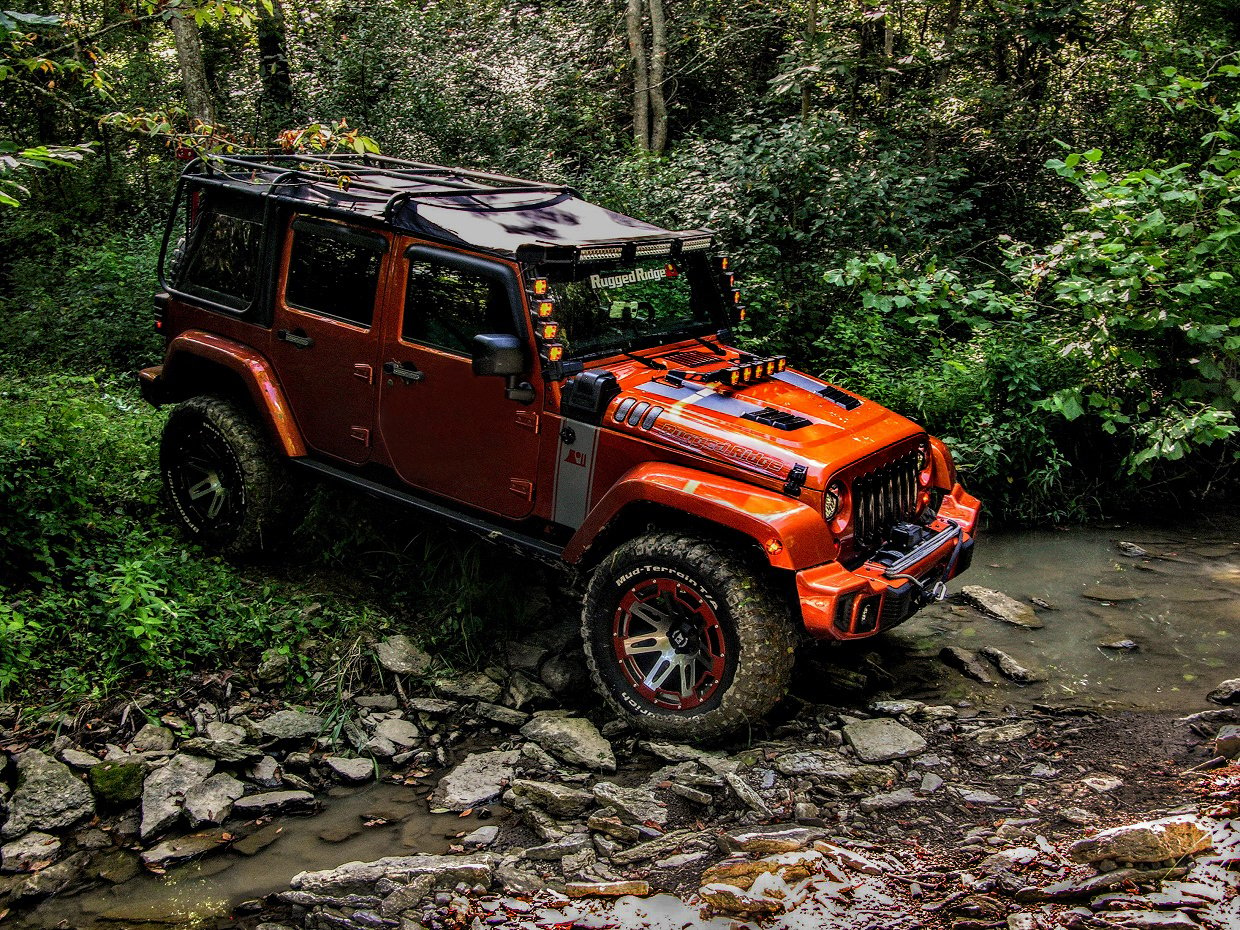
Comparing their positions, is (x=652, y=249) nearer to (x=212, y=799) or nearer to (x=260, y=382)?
(x=260, y=382)

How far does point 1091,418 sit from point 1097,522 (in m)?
0.78

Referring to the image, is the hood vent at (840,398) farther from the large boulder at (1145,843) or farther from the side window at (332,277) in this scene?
the side window at (332,277)

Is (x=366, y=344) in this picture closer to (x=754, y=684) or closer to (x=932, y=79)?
(x=754, y=684)

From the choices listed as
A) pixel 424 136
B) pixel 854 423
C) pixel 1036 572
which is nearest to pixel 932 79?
pixel 424 136

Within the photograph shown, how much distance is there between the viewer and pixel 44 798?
3.97 meters

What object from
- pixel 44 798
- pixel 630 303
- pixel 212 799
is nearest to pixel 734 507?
pixel 630 303

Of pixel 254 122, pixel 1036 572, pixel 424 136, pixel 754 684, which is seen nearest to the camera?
pixel 754 684

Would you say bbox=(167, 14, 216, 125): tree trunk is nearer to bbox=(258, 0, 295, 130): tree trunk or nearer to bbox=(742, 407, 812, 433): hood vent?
bbox=(258, 0, 295, 130): tree trunk

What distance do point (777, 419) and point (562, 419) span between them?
1.02m

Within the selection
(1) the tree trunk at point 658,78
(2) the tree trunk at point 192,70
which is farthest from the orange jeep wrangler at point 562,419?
(1) the tree trunk at point 658,78

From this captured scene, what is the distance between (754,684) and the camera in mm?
4121

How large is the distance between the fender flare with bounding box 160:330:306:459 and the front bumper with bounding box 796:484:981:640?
121 inches

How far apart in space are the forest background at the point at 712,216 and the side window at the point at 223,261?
497 millimetres

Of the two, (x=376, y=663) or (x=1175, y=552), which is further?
(x=1175, y=552)
